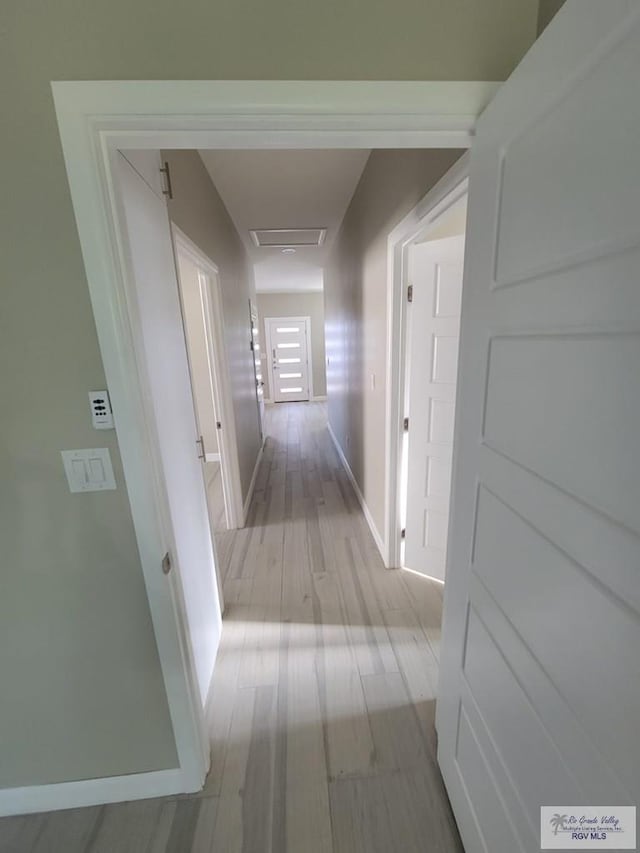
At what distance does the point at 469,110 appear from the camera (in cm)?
79

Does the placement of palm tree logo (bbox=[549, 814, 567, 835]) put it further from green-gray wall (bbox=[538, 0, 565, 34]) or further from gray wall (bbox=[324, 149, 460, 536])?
gray wall (bbox=[324, 149, 460, 536])

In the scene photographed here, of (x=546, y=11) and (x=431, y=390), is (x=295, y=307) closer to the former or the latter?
(x=431, y=390)

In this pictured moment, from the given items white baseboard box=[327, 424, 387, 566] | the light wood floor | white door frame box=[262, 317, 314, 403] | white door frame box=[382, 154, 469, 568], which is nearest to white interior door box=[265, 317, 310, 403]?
white door frame box=[262, 317, 314, 403]

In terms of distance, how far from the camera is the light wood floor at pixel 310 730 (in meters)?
1.11

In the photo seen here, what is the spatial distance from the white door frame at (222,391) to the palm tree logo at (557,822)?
7.80ft

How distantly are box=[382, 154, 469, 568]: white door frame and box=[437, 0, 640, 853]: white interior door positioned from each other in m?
0.78

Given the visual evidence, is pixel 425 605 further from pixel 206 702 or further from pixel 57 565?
pixel 57 565

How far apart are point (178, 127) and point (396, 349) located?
1497 millimetres

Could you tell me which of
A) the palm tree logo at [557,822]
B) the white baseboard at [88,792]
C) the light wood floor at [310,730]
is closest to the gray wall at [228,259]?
the light wood floor at [310,730]

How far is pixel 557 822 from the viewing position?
2.08 ft

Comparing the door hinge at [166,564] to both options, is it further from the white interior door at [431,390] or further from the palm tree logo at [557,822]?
the white interior door at [431,390]

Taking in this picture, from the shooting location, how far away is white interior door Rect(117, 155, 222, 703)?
3.49 feet

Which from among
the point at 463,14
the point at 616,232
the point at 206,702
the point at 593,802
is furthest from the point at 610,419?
the point at 206,702

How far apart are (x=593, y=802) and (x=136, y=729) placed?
1.28 metres
